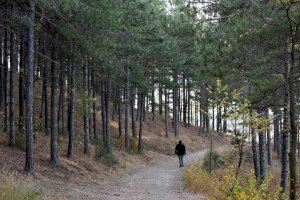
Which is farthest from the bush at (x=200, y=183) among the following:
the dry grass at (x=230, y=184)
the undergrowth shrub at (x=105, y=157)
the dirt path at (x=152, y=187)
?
the undergrowth shrub at (x=105, y=157)

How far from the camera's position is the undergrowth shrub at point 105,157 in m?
19.5

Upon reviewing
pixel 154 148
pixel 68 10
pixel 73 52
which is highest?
pixel 68 10

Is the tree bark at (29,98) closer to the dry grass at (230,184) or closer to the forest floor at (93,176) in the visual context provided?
the forest floor at (93,176)

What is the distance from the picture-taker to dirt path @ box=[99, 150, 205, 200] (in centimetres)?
1305

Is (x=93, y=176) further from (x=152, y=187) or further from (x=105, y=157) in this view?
(x=105, y=157)

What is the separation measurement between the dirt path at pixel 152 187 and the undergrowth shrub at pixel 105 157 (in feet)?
4.20

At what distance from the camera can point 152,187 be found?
15609 mm

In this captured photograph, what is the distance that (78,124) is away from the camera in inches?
1148

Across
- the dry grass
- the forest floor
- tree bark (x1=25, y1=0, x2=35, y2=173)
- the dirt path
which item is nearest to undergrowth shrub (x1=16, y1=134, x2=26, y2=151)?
the forest floor

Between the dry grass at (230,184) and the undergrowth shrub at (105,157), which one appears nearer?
the dry grass at (230,184)

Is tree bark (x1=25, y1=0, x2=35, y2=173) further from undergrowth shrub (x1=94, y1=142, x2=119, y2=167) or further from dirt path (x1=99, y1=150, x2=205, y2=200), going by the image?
undergrowth shrub (x1=94, y1=142, x2=119, y2=167)

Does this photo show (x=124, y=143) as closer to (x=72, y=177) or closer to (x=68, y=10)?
(x=72, y=177)

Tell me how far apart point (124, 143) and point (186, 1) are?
627 inches

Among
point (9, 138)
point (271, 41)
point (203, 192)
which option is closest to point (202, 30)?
point (271, 41)
